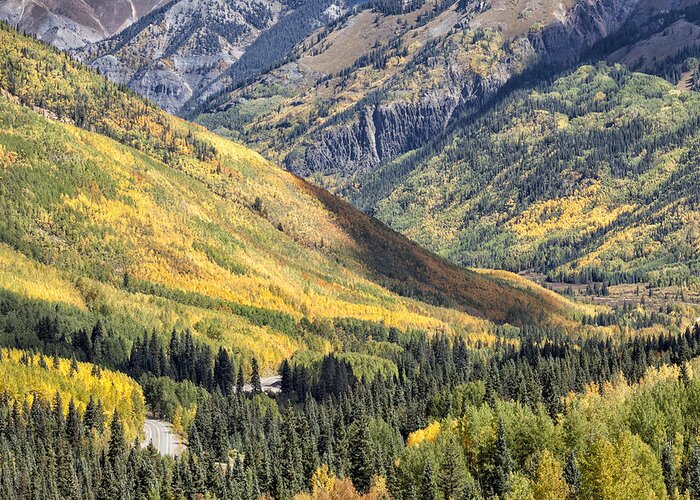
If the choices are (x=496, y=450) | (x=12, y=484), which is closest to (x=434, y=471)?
(x=496, y=450)

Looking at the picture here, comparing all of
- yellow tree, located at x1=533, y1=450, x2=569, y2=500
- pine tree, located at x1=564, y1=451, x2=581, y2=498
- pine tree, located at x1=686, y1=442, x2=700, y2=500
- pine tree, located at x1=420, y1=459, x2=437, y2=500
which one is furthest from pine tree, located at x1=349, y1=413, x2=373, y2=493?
pine tree, located at x1=686, y1=442, x2=700, y2=500

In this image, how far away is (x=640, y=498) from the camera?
5027 inches

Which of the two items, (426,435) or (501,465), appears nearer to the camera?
(501,465)

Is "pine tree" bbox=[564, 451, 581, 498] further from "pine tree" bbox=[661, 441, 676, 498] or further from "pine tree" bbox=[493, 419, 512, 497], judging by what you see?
"pine tree" bbox=[661, 441, 676, 498]

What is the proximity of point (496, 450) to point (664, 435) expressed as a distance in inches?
937

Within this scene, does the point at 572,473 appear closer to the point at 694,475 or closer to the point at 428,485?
the point at 694,475

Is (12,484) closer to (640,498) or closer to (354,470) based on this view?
(354,470)

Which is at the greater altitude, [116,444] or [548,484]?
[116,444]

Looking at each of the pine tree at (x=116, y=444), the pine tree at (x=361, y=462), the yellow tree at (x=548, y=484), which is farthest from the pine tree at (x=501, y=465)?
the pine tree at (x=116, y=444)

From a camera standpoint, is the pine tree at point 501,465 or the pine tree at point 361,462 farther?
the pine tree at point 361,462

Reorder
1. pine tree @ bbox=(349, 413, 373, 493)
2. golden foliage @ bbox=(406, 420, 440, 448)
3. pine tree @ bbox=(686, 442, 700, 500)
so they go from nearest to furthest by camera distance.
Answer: pine tree @ bbox=(686, 442, 700, 500) < pine tree @ bbox=(349, 413, 373, 493) < golden foliage @ bbox=(406, 420, 440, 448)

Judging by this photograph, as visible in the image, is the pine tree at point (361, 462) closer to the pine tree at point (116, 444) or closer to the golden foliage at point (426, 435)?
the golden foliage at point (426, 435)

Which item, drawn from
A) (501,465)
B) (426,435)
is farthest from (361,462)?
(426,435)

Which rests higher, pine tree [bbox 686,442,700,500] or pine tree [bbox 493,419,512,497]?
pine tree [bbox 493,419,512,497]
